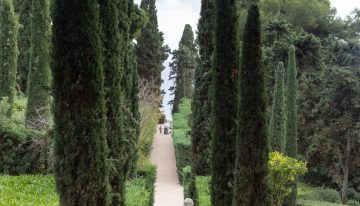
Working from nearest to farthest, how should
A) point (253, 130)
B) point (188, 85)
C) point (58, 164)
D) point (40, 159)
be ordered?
point (58, 164) → point (253, 130) → point (40, 159) → point (188, 85)

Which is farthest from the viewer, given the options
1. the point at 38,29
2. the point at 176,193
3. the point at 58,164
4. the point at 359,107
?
the point at 359,107

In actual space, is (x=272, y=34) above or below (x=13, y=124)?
above

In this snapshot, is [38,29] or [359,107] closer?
[38,29]

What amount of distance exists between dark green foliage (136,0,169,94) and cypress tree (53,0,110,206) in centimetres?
4155

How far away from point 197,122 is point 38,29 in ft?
23.9

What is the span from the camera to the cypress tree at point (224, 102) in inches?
533

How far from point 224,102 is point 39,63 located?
33.6 feet

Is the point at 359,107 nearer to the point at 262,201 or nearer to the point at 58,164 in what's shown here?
the point at 262,201

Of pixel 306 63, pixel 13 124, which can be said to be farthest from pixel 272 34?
pixel 13 124

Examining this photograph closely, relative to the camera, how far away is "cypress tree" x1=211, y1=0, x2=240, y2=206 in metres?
13.5

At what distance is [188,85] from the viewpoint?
6197 centimetres

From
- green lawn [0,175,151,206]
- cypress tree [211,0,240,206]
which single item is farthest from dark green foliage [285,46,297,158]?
cypress tree [211,0,240,206]

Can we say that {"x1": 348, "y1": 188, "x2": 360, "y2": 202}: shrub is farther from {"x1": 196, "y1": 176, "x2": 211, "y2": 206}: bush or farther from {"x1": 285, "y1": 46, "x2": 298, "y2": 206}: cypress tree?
{"x1": 196, "y1": 176, "x2": 211, "y2": 206}: bush

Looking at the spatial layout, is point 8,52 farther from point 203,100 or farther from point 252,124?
point 252,124
